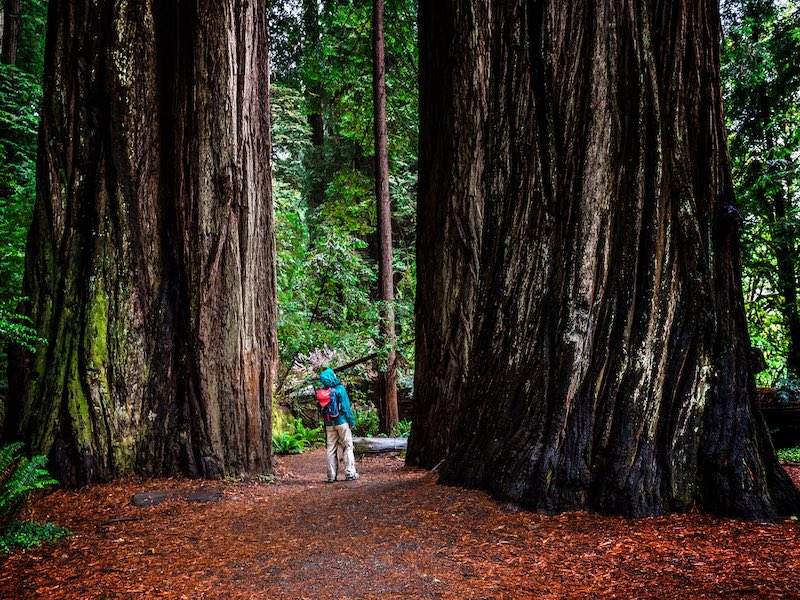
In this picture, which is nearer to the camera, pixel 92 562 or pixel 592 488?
pixel 92 562

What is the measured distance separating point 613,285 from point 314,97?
17144mm

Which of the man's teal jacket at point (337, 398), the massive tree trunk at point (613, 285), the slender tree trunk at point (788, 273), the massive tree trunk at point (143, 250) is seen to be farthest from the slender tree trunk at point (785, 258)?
the massive tree trunk at point (143, 250)

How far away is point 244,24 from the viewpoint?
696 centimetres

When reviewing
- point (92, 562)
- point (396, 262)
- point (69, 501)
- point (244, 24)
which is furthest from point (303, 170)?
point (92, 562)

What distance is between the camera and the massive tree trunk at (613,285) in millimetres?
3809

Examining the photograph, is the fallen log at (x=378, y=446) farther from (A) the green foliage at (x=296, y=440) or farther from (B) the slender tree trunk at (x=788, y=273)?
(B) the slender tree trunk at (x=788, y=273)

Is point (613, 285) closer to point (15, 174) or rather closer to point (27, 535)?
point (27, 535)

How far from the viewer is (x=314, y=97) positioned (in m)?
19.2

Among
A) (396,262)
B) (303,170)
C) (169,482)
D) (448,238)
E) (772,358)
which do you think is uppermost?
(303,170)

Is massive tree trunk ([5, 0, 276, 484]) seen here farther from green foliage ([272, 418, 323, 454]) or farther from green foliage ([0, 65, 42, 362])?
green foliage ([272, 418, 323, 454])

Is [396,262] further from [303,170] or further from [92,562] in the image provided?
[92,562]

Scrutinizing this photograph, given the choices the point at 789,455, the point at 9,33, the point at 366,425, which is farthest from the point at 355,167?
the point at 789,455

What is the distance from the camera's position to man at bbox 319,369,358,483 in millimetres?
8492

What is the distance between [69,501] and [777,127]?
11.7 m
